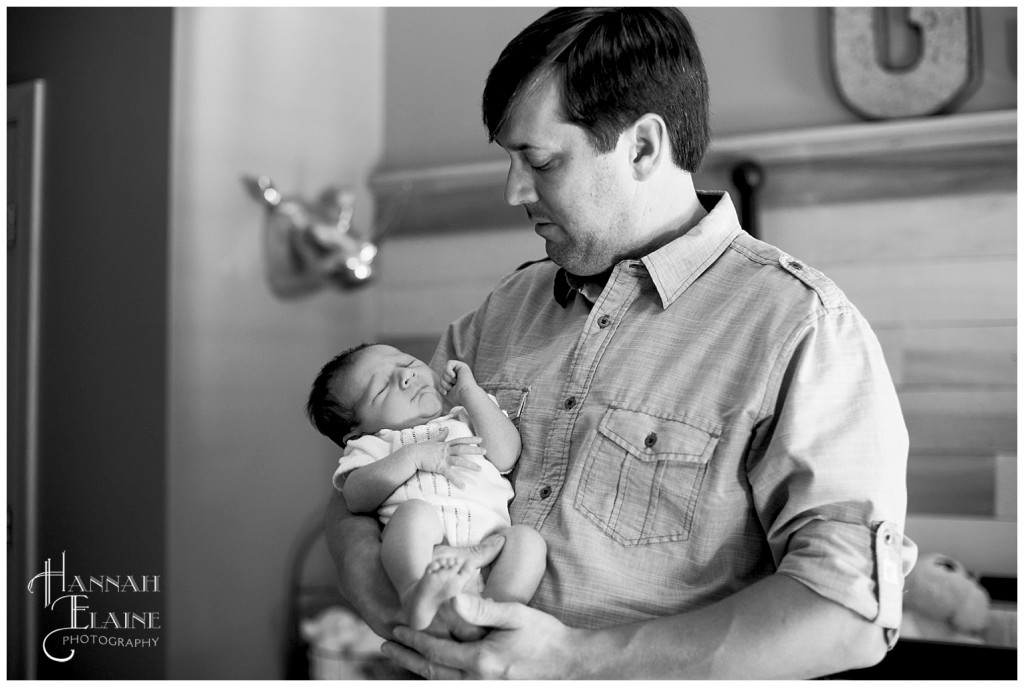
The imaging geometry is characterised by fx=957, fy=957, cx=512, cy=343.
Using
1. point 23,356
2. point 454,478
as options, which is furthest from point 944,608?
point 23,356

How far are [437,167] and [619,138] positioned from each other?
1347mm

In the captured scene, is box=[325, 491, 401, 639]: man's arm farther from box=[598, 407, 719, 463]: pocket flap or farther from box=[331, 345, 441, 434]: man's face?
box=[598, 407, 719, 463]: pocket flap

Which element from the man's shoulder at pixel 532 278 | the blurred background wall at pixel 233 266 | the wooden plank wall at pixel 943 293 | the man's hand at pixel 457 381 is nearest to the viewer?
the man's hand at pixel 457 381

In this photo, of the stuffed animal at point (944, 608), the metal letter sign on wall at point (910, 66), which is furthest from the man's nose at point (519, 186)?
the metal letter sign on wall at point (910, 66)

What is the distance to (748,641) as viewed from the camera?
736 millimetres

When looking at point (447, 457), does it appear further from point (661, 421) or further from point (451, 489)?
point (661, 421)

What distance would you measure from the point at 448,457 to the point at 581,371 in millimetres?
156

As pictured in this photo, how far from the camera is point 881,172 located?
72.6 inches

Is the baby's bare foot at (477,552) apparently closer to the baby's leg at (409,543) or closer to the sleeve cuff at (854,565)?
the baby's leg at (409,543)

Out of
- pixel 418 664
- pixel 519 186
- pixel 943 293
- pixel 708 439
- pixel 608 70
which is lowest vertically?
pixel 418 664

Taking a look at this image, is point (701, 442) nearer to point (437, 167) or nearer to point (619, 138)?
point (619, 138)

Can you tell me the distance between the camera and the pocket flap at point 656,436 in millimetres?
822

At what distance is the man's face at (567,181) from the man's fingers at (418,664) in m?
0.40

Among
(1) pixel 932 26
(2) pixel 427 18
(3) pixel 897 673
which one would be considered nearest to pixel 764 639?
(3) pixel 897 673
